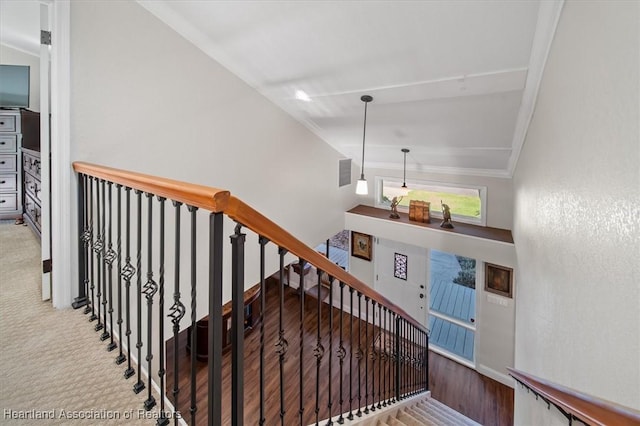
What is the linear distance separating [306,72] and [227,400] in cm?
402

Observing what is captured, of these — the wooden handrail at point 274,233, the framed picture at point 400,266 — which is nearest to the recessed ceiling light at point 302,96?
the wooden handrail at point 274,233

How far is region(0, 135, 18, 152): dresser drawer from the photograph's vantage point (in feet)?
10.4

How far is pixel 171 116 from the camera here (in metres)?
2.82

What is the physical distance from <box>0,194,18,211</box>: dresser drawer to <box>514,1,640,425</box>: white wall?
16.1 feet

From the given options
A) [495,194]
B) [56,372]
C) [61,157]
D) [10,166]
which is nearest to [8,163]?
[10,166]

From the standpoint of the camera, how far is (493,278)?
17.4 feet

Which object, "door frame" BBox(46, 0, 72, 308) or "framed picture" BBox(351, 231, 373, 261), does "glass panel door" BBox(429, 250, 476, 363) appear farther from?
"door frame" BBox(46, 0, 72, 308)

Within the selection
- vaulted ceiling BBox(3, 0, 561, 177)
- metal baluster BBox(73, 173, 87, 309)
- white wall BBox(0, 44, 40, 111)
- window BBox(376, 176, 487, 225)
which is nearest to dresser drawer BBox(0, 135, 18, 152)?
white wall BBox(0, 44, 40, 111)

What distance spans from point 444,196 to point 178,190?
219 inches

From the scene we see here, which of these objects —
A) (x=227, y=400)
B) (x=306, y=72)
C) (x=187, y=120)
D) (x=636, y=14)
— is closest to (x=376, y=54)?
(x=306, y=72)

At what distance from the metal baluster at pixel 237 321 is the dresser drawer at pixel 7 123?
3.72 metres

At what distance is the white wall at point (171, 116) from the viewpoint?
223 cm

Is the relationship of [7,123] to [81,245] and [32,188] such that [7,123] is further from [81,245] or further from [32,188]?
[81,245]

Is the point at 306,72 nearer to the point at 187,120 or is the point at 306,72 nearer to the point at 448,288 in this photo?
the point at 187,120
